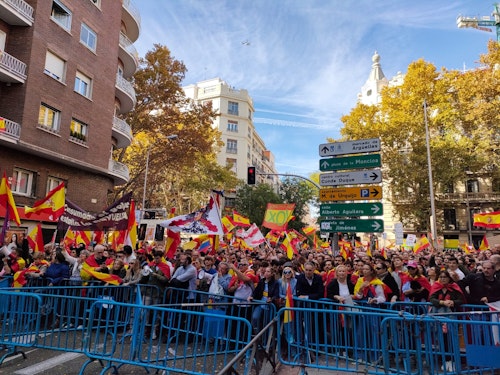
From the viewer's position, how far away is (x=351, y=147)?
909cm

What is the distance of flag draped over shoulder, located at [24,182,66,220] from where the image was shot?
10543mm

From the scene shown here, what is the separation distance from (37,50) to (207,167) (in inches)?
958

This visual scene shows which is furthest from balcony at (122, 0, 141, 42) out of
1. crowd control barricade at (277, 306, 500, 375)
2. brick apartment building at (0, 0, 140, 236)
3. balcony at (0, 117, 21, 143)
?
crowd control barricade at (277, 306, 500, 375)

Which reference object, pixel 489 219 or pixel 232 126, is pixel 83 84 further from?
pixel 232 126

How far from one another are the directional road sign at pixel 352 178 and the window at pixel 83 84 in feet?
52.9

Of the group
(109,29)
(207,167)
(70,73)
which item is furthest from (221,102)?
(70,73)

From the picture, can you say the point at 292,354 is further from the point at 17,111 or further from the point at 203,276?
the point at 17,111

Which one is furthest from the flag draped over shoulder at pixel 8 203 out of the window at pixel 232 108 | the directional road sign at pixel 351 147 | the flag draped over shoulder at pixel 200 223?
the window at pixel 232 108

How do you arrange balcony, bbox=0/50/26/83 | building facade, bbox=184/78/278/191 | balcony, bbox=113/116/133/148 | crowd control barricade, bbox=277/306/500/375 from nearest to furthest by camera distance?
crowd control barricade, bbox=277/306/500/375, balcony, bbox=0/50/26/83, balcony, bbox=113/116/133/148, building facade, bbox=184/78/278/191

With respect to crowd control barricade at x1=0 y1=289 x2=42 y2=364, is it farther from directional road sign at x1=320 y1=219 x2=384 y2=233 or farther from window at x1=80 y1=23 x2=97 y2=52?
window at x1=80 y1=23 x2=97 y2=52

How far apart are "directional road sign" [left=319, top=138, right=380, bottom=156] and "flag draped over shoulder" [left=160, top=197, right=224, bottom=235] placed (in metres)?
3.14

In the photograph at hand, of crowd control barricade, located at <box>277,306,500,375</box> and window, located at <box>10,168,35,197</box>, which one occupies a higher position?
window, located at <box>10,168,35,197</box>

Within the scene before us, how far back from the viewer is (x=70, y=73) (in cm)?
1905

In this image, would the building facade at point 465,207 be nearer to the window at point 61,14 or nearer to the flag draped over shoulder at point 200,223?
the window at point 61,14
